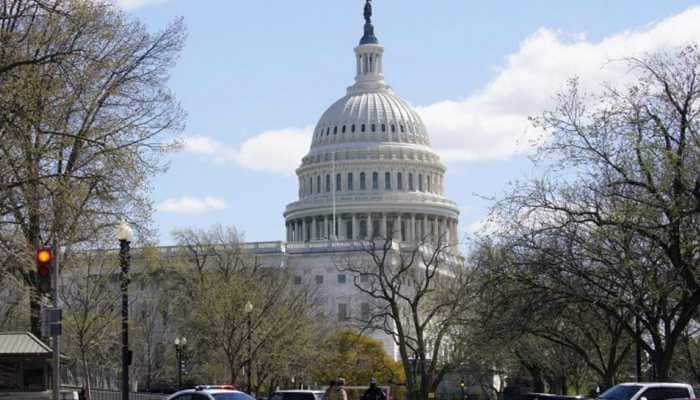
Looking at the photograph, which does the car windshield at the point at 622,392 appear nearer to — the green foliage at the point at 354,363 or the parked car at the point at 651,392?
the parked car at the point at 651,392

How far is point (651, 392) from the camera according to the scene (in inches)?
1380

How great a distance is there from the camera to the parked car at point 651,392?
3488cm

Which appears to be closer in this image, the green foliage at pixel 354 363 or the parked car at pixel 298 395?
the parked car at pixel 298 395

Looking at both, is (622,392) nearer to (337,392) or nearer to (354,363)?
(337,392)

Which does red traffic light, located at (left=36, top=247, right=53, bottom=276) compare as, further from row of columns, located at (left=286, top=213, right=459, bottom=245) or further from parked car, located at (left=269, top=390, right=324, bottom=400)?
row of columns, located at (left=286, top=213, right=459, bottom=245)

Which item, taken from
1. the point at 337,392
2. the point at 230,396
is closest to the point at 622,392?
the point at 337,392

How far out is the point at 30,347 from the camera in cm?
4059

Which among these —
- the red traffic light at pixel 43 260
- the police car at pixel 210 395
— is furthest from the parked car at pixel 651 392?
the red traffic light at pixel 43 260

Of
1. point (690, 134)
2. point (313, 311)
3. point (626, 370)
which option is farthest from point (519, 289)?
point (313, 311)

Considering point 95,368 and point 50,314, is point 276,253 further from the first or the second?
point 50,314

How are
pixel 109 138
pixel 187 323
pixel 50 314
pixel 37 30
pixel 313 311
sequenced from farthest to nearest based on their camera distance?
1. pixel 313 311
2. pixel 187 323
3. pixel 109 138
4. pixel 37 30
5. pixel 50 314

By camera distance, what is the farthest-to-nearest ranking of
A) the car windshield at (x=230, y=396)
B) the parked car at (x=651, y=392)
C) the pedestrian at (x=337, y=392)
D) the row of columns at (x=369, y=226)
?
the row of columns at (x=369, y=226) → the parked car at (x=651, y=392) → the pedestrian at (x=337, y=392) → the car windshield at (x=230, y=396)

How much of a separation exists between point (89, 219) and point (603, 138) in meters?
14.2

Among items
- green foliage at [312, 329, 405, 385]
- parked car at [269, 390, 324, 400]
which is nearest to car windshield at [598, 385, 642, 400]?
parked car at [269, 390, 324, 400]
